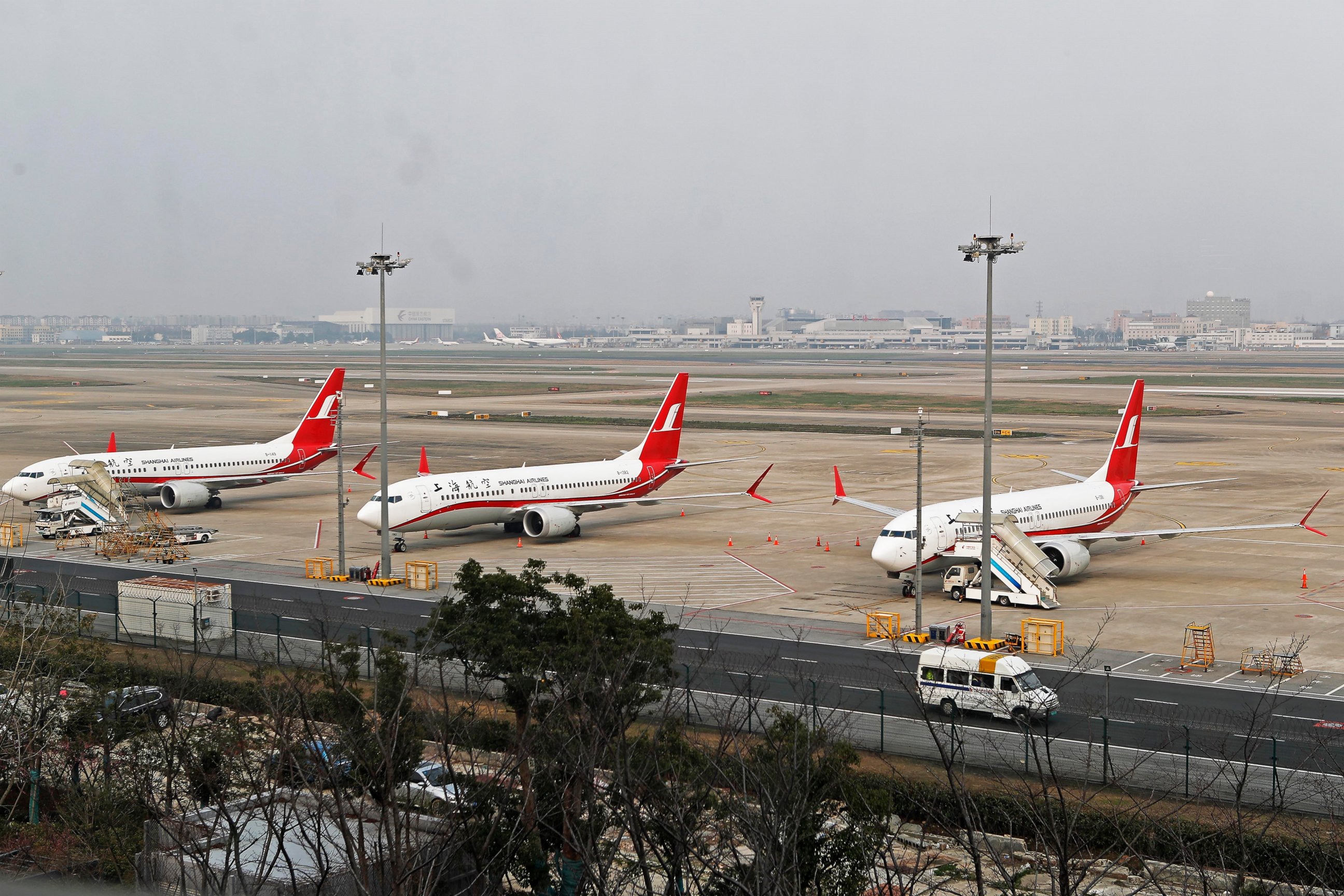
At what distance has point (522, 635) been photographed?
3106cm

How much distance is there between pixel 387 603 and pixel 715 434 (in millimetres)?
82151

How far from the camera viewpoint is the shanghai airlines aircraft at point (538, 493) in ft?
230

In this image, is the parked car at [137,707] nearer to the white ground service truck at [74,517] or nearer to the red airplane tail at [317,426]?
the white ground service truck at [74,517]

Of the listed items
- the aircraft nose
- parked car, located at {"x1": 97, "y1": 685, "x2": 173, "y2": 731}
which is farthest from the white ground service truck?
the aircraft nose

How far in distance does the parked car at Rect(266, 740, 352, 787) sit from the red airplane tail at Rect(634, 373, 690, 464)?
172 feet

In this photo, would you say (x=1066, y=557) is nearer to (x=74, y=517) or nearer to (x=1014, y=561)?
(x=1014, y=561)

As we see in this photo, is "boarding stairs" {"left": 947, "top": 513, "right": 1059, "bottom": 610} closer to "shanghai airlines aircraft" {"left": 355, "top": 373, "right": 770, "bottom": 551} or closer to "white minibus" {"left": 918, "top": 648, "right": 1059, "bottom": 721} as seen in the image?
"shanghai airlines aircraft" {"left": 355, "top": 373, "right": 770, "bottom": 551}

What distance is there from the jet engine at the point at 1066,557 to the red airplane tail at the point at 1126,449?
9270mm

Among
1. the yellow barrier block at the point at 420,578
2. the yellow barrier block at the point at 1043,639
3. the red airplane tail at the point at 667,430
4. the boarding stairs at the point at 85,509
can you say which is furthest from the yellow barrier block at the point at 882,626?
the boarding stairs at the point at 85,509

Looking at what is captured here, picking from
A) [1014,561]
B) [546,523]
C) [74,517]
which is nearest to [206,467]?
[74,517]

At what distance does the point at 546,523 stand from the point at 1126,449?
32174 millimetres

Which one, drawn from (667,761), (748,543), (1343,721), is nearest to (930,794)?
(667,761)

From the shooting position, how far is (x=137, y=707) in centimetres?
3412

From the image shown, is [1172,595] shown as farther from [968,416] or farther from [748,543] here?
[968,416]
